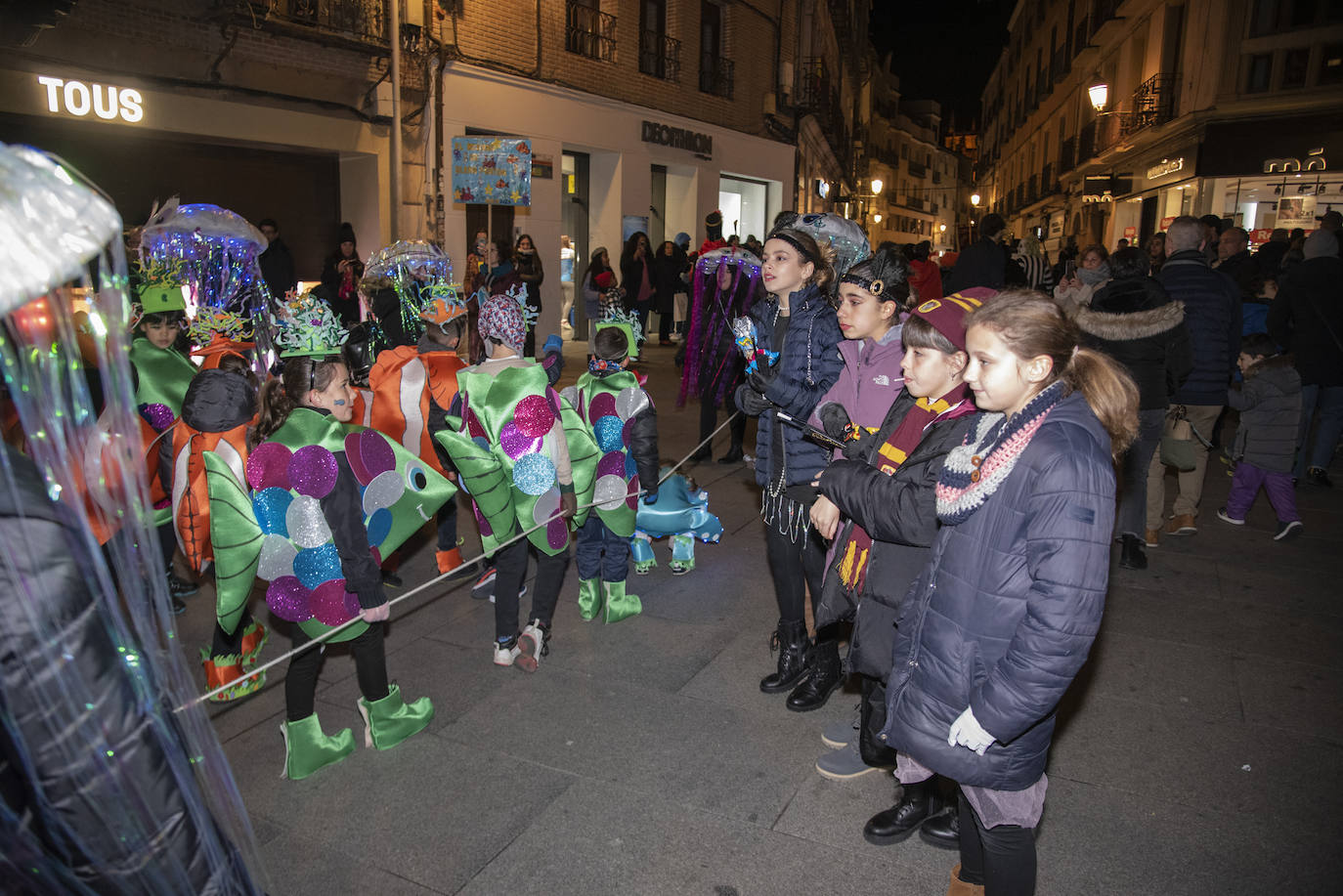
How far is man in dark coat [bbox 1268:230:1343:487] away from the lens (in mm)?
7125

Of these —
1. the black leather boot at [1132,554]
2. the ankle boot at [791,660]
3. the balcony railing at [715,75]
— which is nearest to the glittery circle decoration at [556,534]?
the ankle boot at [791,660]

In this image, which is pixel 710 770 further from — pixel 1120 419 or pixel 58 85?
pixel 58 85

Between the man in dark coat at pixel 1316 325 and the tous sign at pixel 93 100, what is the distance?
39.6 ft

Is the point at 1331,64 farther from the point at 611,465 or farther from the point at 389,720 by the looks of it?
the point at 389,720

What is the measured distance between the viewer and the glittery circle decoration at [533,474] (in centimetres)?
410

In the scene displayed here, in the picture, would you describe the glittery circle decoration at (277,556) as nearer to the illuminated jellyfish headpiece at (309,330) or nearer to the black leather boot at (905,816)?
the illuminated jellyfish headpiece at (309,330)

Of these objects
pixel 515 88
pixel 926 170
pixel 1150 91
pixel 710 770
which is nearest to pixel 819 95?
pixel 1150 91

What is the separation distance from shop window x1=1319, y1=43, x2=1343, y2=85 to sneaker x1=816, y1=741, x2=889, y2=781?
19.9m

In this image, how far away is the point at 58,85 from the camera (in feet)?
30.7

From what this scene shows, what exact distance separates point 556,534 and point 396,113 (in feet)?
34.9

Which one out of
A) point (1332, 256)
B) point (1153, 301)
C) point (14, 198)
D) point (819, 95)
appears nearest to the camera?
point (14, 198)

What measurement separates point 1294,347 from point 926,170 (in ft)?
245

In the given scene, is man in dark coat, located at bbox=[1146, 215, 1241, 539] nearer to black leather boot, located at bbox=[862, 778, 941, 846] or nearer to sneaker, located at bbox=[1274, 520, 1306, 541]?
sneaker, located at bbox=[1274, 520, 1306, 541]

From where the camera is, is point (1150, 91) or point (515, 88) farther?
point (1150, 91)
